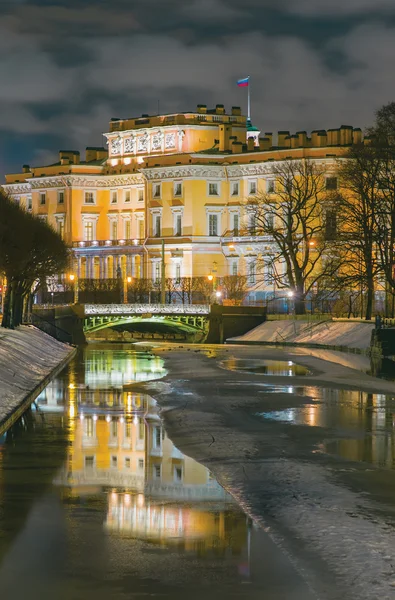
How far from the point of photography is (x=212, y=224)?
411ft

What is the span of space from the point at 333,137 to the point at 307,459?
99.3 meters

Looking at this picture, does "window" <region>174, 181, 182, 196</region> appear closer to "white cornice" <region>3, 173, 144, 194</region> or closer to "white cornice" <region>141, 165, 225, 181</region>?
"white cornice" <region>141, 165, 225, 181</region>

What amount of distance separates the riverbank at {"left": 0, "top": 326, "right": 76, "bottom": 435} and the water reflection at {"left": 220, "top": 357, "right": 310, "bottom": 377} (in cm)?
744

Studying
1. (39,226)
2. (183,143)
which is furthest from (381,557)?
(183,143)

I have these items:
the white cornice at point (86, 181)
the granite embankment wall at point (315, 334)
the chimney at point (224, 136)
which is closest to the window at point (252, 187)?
the chimney at point (224, 136)

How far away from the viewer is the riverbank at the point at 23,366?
3034 centimetres

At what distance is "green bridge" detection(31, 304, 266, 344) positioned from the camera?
86.2 meters

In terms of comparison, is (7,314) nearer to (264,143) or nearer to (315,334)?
(315,334)

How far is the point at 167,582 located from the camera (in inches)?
519

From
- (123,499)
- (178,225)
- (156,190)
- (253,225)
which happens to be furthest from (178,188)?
(123,499)

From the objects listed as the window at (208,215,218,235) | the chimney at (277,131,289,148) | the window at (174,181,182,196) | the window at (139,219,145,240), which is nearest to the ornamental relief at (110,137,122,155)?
the window at (139,219,145,240)

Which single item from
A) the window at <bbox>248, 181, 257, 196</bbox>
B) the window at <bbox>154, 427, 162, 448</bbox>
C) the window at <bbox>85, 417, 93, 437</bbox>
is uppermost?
the window at <bbox>248, 181, 257, 196</bbox>

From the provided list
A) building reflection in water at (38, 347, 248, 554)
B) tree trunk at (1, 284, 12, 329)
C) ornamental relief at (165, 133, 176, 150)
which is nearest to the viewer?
building reflection in water at (38, 347, 248, 554)

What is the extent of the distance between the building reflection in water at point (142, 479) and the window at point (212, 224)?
91.0 m
